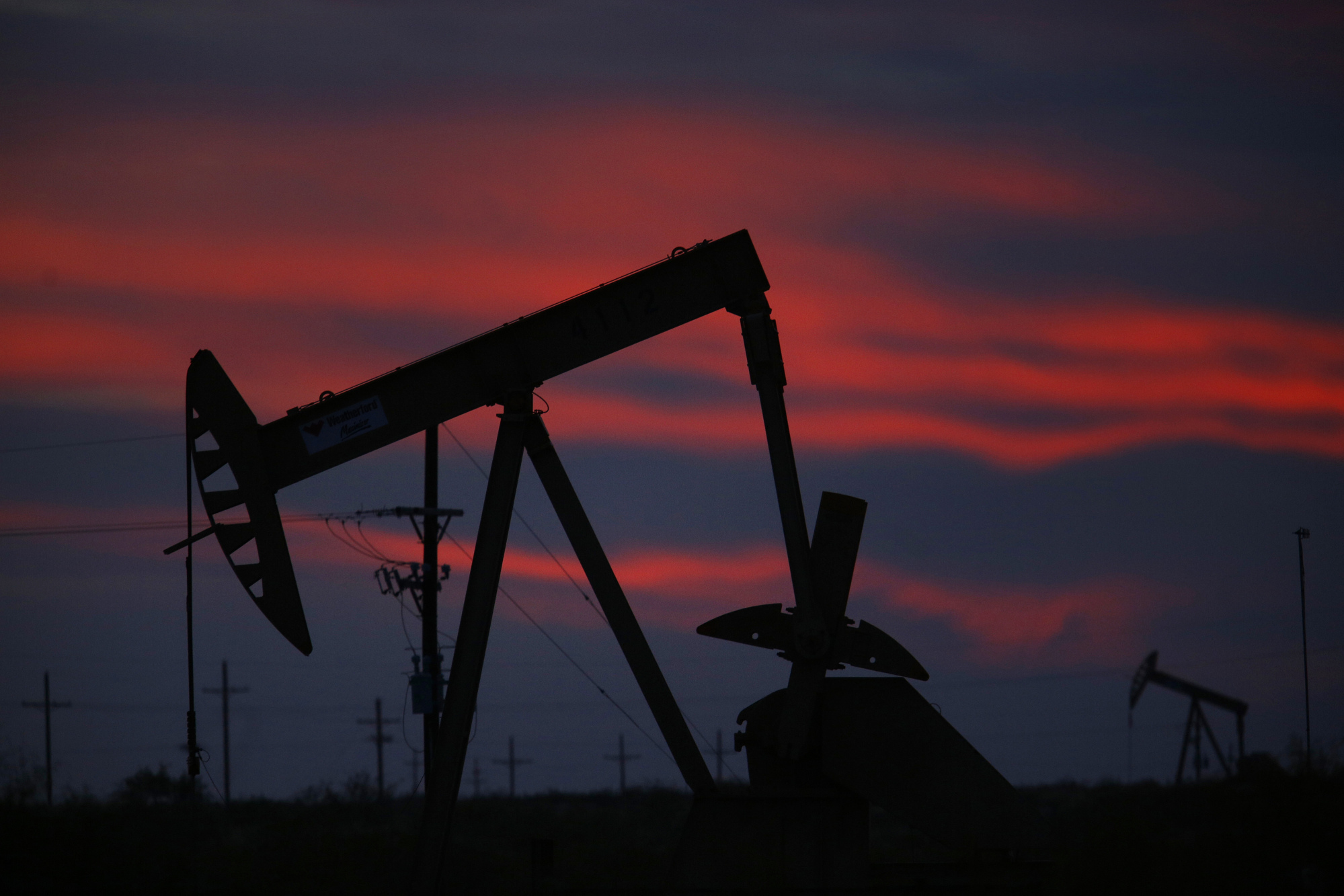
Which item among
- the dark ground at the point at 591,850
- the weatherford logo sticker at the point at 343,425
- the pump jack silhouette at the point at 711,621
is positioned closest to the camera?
the dark ground at the point at 591,850

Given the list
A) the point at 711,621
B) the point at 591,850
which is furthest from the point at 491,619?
the point at 591,850

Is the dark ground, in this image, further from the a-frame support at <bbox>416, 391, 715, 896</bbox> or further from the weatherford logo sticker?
the weatherford logo sticker

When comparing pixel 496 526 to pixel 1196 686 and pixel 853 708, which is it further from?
pixel 1196 686

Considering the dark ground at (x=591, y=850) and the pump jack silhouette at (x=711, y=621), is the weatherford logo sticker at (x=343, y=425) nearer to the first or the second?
the pump jack silhouette at (x=711, y=621)

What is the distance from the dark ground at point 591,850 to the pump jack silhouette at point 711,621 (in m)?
0.58

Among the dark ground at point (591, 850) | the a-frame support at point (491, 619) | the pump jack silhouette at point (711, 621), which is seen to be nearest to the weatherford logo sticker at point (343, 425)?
the pump jack silhouette at point (711, 621)

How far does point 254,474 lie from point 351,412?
71 cm

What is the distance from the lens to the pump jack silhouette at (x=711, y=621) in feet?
28.1

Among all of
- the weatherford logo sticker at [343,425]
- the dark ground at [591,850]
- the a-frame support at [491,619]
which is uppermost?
the weatherford logo sticker at [343,425]

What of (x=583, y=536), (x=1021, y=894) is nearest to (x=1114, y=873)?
(x=1021, y=894)

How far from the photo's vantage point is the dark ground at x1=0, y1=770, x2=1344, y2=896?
27.1ft

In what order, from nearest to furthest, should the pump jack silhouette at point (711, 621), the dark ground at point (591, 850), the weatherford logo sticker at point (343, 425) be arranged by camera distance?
the dark ground at point (591, 850) < the pump jack silhouette at point (711, 621) < the weatherford logo sticker at point (343, 425)

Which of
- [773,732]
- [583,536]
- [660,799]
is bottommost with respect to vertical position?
[660,799]

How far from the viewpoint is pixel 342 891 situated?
424 inches
